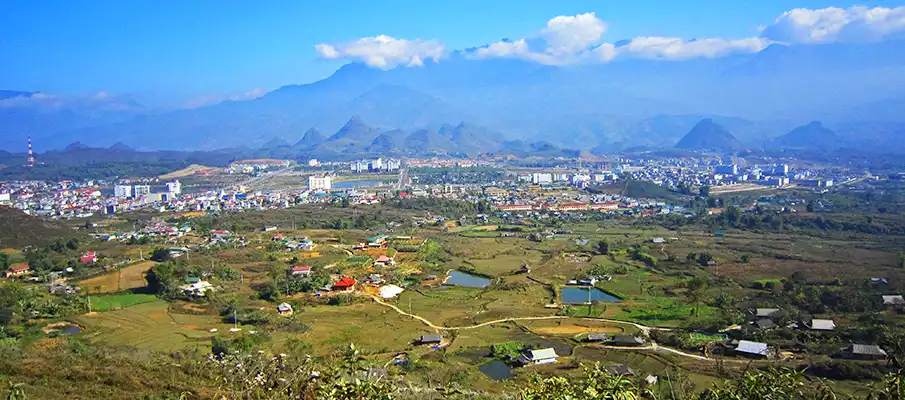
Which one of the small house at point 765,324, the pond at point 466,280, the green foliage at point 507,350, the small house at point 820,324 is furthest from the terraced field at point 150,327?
the small house at point 820,324

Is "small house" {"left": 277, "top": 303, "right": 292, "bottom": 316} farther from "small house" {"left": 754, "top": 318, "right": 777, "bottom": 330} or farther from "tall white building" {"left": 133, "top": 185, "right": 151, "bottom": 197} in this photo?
"tall white building" {"left": 133, "top": 185, "right": 151, "bottom": 197}

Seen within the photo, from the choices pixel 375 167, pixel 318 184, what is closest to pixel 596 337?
pixel 318 184

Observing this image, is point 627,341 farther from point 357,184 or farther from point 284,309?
point 357,184

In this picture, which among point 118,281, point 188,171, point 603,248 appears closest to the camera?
point 118,281

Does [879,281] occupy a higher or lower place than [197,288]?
lower

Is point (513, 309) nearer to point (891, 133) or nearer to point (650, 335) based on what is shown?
point (650, 335)

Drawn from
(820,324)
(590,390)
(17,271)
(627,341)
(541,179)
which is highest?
(590,390)

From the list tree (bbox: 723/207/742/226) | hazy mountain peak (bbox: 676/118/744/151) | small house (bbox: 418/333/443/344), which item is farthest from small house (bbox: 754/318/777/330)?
hazy mountain peak (bbox: 676/118/744/151)
